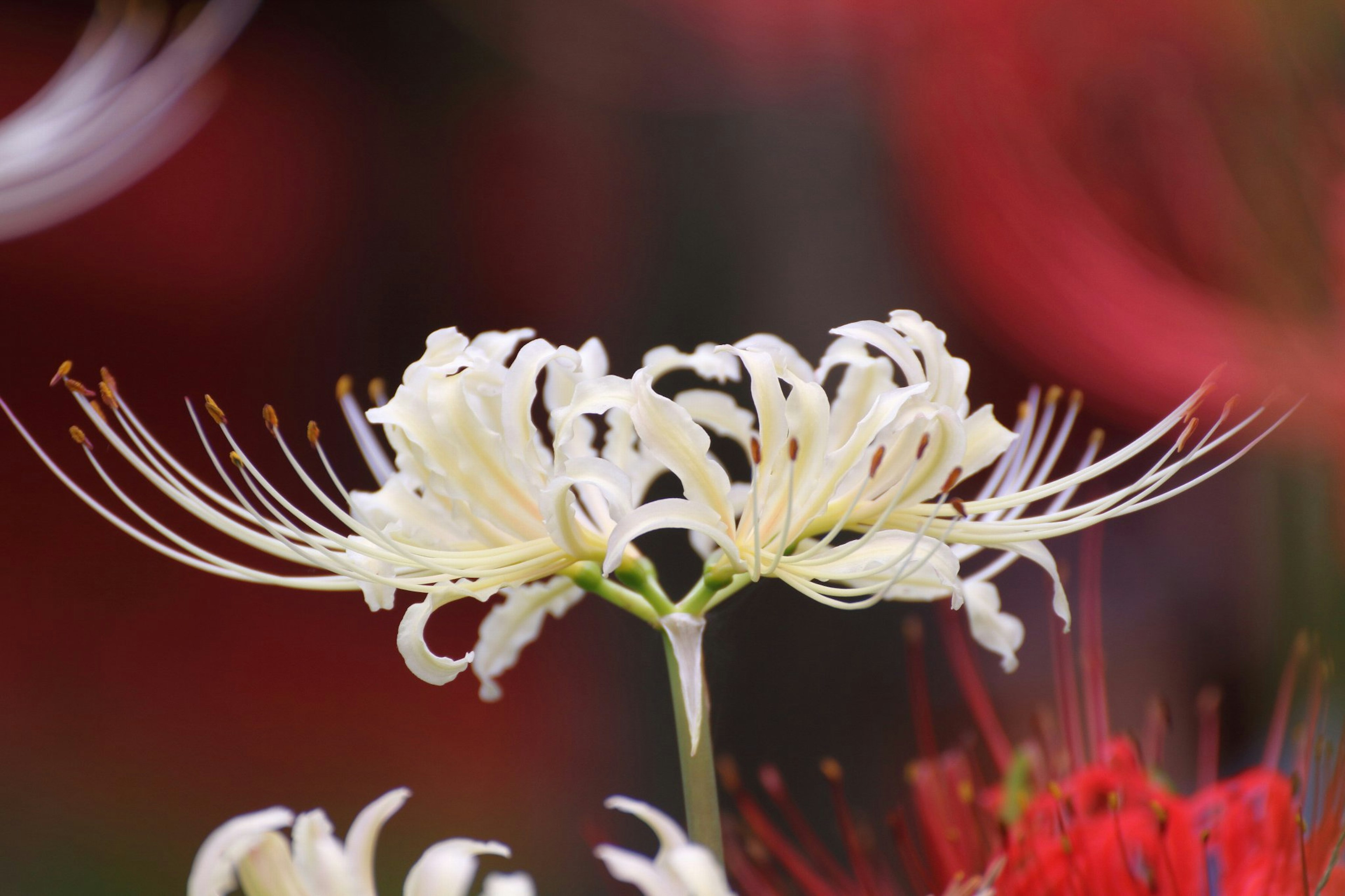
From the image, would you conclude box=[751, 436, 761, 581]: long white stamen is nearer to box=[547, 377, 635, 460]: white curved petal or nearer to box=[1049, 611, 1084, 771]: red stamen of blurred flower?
box=[547, 377, 635, 460]: white curved petal

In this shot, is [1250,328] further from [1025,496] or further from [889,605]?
[1025,496]

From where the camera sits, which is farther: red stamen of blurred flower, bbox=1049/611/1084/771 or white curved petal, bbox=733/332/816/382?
red stamen of blurred flower, bbox=1049/611/1084/771

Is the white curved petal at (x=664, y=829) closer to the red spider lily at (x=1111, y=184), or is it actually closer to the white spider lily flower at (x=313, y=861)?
the white spider lily flower at (x=313, y=861)

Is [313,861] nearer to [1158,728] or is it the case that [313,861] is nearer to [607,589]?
[607,589]

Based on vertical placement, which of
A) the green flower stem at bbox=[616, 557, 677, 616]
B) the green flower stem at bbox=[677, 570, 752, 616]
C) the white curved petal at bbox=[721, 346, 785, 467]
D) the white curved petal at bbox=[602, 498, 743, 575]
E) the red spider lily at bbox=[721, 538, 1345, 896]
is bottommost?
the red spider lily at bbox=[721, 538, 1345, 896]

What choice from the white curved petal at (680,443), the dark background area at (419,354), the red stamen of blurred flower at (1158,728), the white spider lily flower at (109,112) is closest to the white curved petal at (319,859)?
the white curved petal at (680,443)

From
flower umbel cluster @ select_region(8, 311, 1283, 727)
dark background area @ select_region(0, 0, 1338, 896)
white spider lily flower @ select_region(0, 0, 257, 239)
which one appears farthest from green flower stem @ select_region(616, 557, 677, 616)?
dark background area @ select_region(0, 0, 1338, 896)

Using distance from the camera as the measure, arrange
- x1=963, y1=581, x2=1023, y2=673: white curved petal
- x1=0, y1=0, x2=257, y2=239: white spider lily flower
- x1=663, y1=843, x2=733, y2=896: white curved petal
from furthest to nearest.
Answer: x1=0, y1=0, x2=257, y2=239: white spider lily flower < x1=963, y1=581, x2=1023, y2=673: white curved petal < x1=663, y1=843, x2=733, y2=896: white curved petal

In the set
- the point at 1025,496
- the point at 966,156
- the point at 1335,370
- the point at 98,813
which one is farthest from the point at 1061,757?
the point at 98,813
